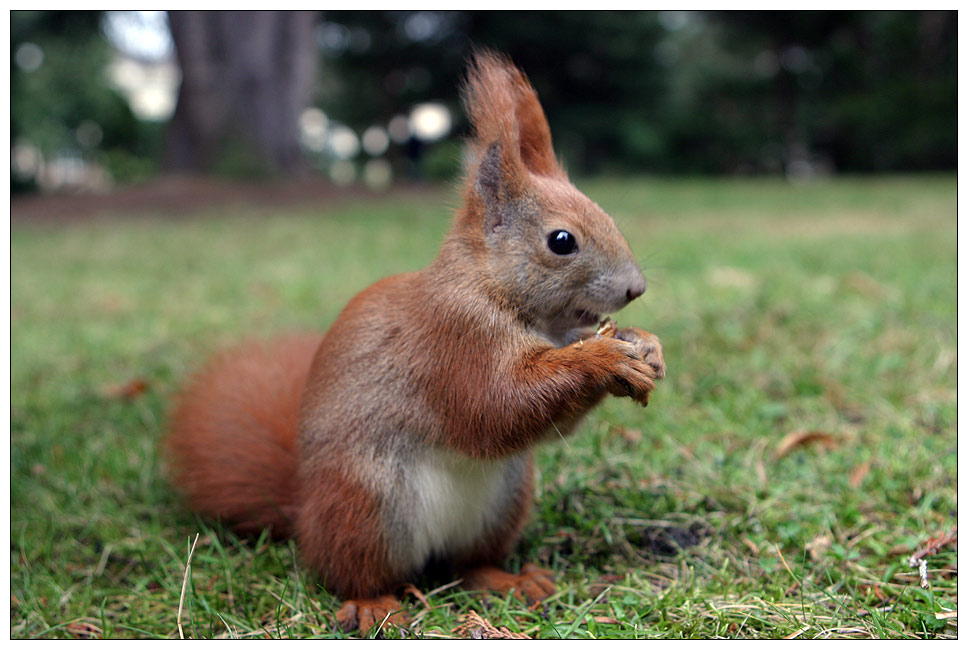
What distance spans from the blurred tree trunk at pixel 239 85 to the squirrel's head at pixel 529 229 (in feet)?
22.0

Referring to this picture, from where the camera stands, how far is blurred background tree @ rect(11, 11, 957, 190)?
1180cm

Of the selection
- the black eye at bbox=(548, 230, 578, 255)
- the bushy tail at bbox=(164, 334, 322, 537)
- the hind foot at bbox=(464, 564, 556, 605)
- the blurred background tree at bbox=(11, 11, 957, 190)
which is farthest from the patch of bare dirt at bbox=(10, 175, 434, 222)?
the black eye at bbox=(548, 230, 578, 255)

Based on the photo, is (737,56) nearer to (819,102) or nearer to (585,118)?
(819,102)

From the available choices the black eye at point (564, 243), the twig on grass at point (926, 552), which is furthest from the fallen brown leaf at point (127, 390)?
the twig on grass at point (926, 552)

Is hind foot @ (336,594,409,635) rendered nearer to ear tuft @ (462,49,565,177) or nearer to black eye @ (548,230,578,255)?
black eye @ (548,230,578,255)

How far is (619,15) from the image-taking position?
12.1 meters

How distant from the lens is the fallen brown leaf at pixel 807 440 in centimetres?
199

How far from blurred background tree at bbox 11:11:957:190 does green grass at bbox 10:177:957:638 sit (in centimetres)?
691

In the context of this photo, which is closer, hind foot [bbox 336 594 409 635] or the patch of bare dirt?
hind foot [bbox 336 594 409 635]

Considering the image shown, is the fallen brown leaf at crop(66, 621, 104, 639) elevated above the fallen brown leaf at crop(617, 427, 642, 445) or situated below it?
below

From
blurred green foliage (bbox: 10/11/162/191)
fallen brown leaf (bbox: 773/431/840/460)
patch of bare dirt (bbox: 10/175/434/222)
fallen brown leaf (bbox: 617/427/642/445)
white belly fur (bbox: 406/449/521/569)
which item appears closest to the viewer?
white belly fur (bbox: 406/449/521/569)

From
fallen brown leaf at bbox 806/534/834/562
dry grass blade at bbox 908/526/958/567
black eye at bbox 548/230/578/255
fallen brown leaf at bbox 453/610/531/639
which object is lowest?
fallen brown leaf at bbox 453/610/531/639

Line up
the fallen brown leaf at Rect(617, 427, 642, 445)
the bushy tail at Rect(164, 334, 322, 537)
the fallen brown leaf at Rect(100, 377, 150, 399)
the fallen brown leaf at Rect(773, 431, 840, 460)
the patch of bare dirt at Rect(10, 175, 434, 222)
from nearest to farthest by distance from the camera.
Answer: the bushy tail at Rect(164, 334, 322, 537), the fallen brown leaf at Rect(773, 431, 840, 460), the fallen brown leaf at Rect(617, 427, 642, 445), the fallen brown leaf at Rect(100, 377, 150, 399), the patch of bare dirt at Rect(10, 175, 434, 222)

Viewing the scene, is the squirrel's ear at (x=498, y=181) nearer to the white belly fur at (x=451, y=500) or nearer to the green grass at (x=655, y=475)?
the green grass at (x=655, y=475)
